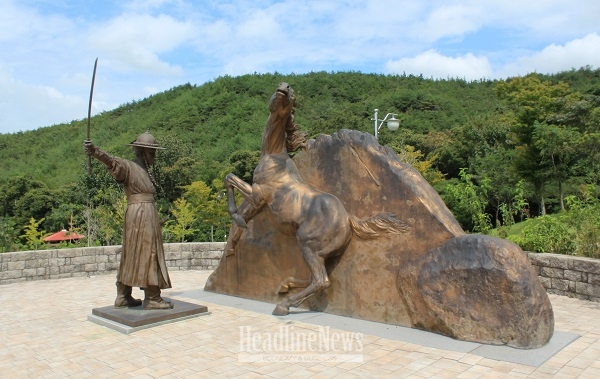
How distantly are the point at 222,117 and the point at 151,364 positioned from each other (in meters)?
43.7

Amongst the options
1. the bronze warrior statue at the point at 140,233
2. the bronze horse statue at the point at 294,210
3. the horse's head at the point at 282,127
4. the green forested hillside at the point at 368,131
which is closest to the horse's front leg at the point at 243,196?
the bronze horse statue at the point at 294,210

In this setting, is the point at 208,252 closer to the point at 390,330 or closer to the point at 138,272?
the point at 138,272

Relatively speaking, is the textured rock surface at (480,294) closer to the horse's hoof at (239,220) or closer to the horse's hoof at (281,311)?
the horse's hoof at (281,311)

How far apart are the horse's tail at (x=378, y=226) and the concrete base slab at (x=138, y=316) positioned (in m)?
2.18

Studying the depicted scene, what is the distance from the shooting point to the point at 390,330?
5.25m

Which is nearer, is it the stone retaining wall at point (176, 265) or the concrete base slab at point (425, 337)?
the concrete base slab at point (425, 337)

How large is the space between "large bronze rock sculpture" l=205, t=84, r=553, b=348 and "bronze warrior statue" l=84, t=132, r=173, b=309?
1265mm

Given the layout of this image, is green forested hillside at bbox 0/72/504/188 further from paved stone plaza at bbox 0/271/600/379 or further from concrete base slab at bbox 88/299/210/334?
paved stone plaza at bbox 0/271/600/379

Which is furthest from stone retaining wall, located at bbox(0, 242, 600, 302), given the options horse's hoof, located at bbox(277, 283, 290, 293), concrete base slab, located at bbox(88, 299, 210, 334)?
horse's hoof, located at bbox(277, 283, 290, 293)

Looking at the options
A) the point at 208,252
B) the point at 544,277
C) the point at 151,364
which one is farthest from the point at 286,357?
the point at 208,252

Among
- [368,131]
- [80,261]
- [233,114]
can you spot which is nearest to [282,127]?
[80,261]

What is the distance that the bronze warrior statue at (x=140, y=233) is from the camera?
18.6ft

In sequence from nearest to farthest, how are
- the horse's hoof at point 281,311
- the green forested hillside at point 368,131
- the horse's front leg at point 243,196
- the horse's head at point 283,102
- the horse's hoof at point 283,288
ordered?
the horse's hoof at point 281,311, the horse's head at point 283,102, the horse's hoof at point 283,288, the horse's front leg at point 243,196, the green forested hillside at point 368,131

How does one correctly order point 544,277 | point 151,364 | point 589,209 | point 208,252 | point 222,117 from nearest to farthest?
1. point 151,364
2. point 544,277
3. point 589,209
4. point 208,252
5. point 222,117
